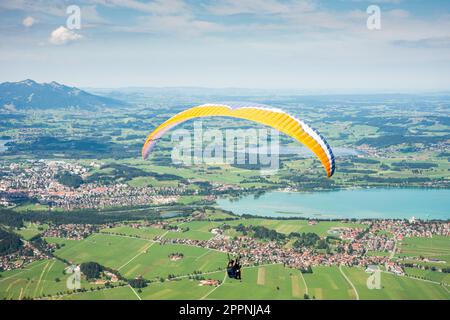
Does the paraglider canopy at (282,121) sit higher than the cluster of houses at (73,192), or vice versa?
the paraglider canopy at (282,121)

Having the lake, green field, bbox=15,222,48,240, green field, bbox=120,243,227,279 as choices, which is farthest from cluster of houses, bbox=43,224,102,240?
the lake

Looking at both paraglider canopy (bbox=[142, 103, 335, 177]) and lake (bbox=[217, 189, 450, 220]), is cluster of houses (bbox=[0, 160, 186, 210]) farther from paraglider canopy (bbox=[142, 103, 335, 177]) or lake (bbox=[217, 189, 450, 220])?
paraglider canopy (bbox=[142, 103, 335, 177])

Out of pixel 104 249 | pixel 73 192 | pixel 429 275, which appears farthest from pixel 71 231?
pixel 429 275

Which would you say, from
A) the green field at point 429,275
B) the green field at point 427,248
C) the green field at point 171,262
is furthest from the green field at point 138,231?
the green field at point 429,275

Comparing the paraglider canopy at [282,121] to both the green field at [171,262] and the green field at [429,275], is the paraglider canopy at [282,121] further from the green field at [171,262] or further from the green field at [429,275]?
the green field at [429,275]

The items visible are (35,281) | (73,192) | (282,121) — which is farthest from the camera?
(73,192)

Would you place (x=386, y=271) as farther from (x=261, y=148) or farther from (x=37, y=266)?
(x=261, y=148)

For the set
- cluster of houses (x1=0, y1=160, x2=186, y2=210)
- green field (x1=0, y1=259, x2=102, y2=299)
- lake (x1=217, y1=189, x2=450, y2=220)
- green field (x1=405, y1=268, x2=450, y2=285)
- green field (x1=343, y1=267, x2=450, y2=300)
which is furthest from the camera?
cluster of houses (x1=0, y1=160, x2=186, y2=210)

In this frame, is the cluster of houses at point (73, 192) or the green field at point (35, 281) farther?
the cluster of houses at point (73, 192)

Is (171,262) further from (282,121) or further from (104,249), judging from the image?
(282,121)
